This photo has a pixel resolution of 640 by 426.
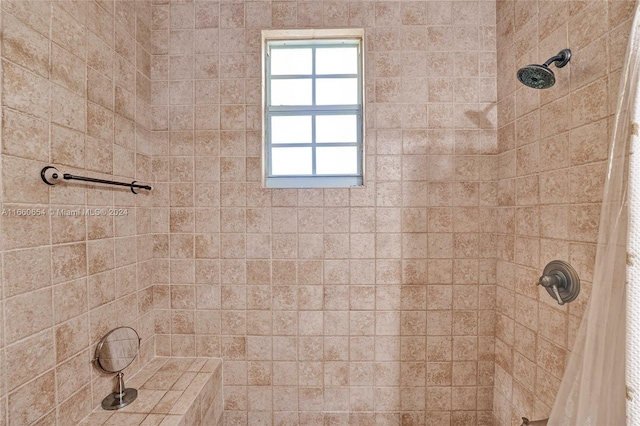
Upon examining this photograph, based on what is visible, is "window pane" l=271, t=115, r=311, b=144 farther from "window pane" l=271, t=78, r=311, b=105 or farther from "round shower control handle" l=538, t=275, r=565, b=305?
"round shower control handle" l=538, t=275, r=565, b=305

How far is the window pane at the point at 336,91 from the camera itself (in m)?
1.55

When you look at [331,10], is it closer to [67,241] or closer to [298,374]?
[67,241]

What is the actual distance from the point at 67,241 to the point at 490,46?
1970 millimetres

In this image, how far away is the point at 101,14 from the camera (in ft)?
3.65

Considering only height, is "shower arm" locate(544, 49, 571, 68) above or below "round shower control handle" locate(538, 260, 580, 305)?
above

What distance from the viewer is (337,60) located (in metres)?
1.56

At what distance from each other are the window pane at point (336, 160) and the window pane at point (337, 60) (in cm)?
43

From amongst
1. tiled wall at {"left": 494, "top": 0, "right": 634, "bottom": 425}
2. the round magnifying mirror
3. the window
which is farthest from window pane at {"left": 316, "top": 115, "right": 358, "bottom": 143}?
the round magnifying mirror

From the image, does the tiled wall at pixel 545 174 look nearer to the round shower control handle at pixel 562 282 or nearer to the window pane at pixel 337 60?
the round shower control handle at pixel 562 282

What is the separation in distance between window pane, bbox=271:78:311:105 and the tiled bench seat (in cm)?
141

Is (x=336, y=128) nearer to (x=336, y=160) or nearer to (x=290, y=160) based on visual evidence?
(x=336, y=160)

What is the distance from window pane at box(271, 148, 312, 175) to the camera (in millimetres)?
1573

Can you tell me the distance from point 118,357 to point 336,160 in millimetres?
1318

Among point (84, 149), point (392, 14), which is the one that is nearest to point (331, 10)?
point (392, 14)
